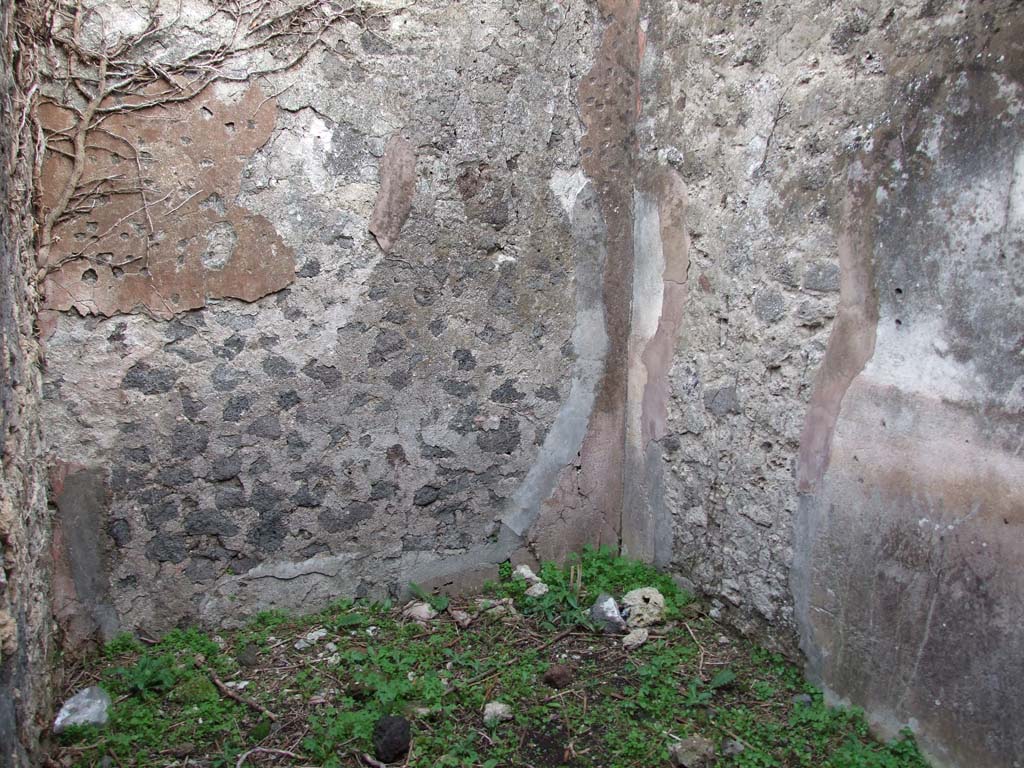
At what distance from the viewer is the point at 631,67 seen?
348 cm

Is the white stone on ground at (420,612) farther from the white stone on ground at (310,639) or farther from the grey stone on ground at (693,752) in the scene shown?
the grey stone on ground at (693,752)

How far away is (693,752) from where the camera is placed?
8.32 feet

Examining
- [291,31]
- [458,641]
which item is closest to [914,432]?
[458,641]

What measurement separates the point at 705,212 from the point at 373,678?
7.48 ft

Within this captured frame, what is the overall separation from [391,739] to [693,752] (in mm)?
1003

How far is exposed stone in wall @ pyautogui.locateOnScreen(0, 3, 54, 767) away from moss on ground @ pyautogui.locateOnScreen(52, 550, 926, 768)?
28 centimetres

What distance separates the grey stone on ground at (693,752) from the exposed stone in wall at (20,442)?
6.57 feet

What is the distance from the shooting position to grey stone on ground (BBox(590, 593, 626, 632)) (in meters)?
3.24

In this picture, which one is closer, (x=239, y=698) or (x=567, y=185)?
(x=239, y=698)

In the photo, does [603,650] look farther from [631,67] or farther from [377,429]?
[631,67]

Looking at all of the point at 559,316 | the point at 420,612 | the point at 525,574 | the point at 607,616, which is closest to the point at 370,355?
the point at 559,316

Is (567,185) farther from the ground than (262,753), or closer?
farther from the ground

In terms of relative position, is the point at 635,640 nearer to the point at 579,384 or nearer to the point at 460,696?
the point at 460,696

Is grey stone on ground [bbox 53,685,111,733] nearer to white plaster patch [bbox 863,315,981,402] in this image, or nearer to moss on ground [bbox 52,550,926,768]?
moss on ground [bbox 52,550,926,768]
